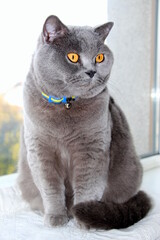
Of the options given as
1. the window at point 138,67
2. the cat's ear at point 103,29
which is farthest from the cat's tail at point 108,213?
the window at point 138,67

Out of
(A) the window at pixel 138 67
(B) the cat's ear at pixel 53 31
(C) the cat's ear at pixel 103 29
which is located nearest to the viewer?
(B) the cat's ear at pixel 53 31

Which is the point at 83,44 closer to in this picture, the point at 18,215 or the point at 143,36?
the point at 18,215

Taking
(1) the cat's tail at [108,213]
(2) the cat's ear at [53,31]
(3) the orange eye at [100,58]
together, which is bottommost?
(1) the cat's tail at [108,213]

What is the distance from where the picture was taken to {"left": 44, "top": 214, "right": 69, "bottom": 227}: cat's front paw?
104 centimetres

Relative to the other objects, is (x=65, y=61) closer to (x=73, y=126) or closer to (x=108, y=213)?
(x=73, y=126)

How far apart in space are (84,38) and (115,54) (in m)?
0.82

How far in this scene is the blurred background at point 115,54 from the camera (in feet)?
4.53

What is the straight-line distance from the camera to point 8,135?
4.82 feet

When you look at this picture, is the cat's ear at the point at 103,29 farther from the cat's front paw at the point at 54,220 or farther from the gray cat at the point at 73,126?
the cat's front paw at the point at 54,220

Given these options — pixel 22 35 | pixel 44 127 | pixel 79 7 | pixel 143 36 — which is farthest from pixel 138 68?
pixel 44 127

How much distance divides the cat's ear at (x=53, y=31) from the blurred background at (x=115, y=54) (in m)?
0.39

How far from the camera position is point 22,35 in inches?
54.5

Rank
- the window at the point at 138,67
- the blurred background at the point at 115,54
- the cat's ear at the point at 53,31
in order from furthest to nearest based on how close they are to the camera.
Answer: the window at the point at 138,67
the blurred background at the point at 115,54
the cat's ear at the point at 53,31

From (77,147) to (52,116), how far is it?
0.14 metres
